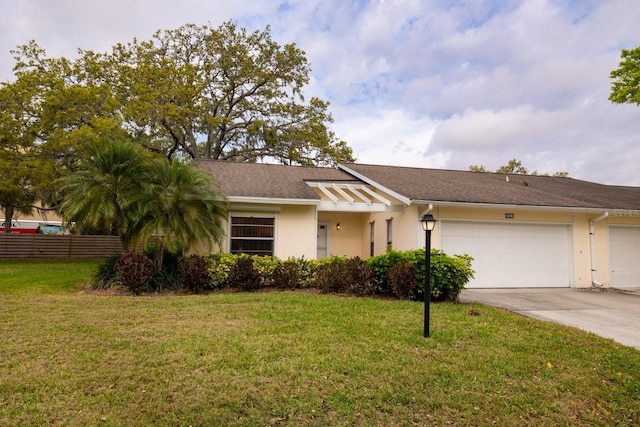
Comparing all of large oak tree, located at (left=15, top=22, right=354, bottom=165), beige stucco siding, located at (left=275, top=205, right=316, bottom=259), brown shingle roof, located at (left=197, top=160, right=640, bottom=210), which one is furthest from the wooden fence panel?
beige stucco siding, located at (left=275, top=205, right=316, bottom=259)

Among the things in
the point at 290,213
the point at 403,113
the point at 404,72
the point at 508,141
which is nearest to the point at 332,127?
the point at 403,113

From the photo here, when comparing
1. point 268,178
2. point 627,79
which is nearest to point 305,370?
point 268,178

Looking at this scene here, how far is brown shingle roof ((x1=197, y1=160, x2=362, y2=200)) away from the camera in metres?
10.8

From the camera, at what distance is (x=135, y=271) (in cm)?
866

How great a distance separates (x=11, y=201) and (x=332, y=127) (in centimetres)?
1799

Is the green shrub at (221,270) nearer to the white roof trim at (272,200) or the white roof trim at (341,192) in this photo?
the white roof trim at (272,200)

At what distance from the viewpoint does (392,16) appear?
12281 millimetres

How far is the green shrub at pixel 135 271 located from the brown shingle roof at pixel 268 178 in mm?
2874

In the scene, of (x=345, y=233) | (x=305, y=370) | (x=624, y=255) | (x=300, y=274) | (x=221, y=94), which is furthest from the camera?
(x=221, y=94)

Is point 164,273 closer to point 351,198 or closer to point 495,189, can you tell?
point 351,198

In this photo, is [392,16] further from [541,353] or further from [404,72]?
[541,353]

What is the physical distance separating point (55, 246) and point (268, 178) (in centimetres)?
1340

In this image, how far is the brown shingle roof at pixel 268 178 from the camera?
10.8 m

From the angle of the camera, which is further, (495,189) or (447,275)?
(495,189)
